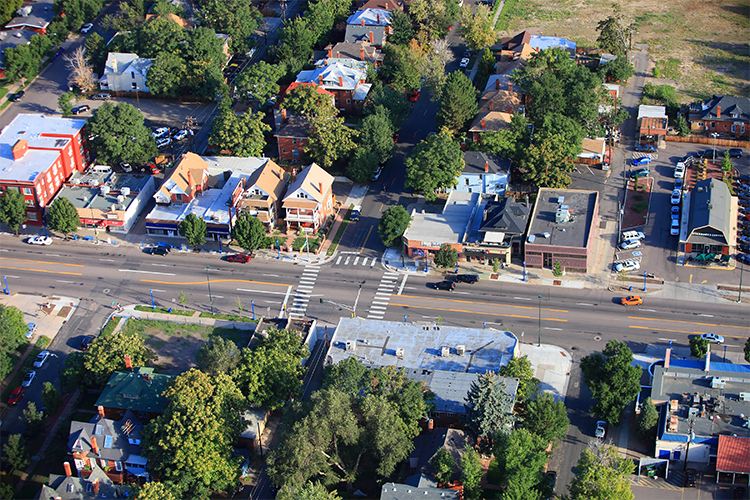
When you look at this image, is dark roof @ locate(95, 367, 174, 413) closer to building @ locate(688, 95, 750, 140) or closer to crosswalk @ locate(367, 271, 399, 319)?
crosswalk @ locate(367, 271, 399, 319)

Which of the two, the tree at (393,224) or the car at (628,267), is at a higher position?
the tree at (393,224)

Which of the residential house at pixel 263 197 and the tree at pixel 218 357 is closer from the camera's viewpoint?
the tree at pixel 218 357

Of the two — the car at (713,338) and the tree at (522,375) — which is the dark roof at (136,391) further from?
the car at (713,338)

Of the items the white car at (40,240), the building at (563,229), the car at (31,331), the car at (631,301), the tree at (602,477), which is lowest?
the white car at (40,240)

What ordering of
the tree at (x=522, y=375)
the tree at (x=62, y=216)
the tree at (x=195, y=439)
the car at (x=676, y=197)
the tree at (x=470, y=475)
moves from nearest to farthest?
the tree at (x=470, y=475) → the tree at (x=195, y=439) → the tree at (x=522, y=375) → the tree at (x=62, y=216) → the car at (x=676, y=197)

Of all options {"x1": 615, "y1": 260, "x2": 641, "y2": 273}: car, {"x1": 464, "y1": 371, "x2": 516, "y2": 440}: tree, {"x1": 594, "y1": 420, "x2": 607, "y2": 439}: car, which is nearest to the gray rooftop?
{"x1": 615, "y1": 260, "x2": 641, "y2": 273}: car

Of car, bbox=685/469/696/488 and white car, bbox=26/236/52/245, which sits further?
white car, bbox=26/236/52/245

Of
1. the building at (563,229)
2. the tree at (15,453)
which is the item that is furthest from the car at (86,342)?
the building at (563,229)
